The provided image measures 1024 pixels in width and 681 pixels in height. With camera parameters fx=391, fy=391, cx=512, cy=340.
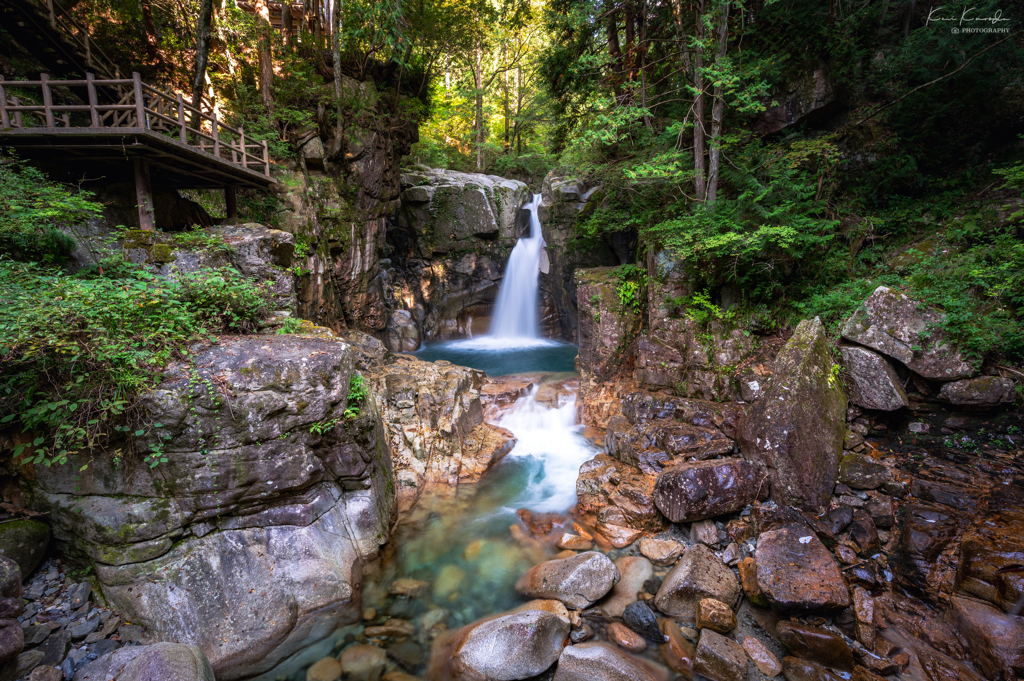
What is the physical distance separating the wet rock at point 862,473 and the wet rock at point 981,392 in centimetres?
135

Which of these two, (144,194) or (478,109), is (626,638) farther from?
(478,109)

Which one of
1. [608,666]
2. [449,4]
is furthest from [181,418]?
[449,4]

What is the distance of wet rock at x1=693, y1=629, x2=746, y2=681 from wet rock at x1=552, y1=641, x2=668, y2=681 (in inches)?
16.8

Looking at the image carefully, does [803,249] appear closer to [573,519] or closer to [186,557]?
[573,519]

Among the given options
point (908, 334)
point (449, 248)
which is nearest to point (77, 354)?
point (908, 334)

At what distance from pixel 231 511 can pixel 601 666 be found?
454 cm

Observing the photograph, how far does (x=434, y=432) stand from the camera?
8.38 meters

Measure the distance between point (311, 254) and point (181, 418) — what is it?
8122 mm

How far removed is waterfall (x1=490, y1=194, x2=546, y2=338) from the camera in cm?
1770

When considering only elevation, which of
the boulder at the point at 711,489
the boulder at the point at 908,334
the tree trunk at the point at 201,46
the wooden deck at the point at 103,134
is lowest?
the boulder at the point at 711,489

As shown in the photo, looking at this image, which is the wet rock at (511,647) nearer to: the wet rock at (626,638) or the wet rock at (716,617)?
the wet rock at (626,638)

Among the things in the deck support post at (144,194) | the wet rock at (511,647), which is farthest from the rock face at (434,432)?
the deck support post at (144,194)

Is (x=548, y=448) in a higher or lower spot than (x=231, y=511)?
lower

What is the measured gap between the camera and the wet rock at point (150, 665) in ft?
11.2
